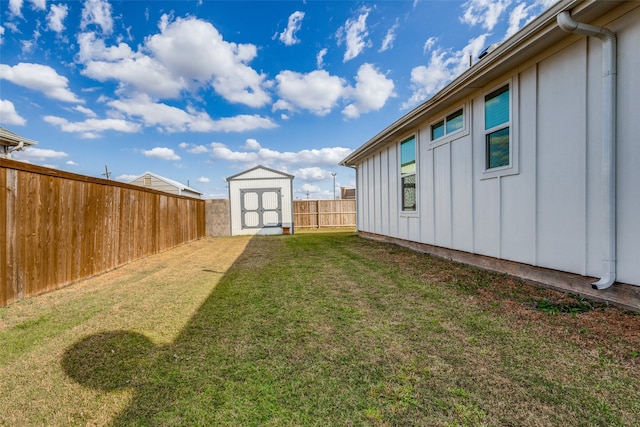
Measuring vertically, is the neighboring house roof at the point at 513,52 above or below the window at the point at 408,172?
above

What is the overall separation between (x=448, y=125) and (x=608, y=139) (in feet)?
9.12

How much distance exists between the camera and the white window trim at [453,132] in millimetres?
4590

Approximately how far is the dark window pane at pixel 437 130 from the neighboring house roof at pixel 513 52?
267 mm

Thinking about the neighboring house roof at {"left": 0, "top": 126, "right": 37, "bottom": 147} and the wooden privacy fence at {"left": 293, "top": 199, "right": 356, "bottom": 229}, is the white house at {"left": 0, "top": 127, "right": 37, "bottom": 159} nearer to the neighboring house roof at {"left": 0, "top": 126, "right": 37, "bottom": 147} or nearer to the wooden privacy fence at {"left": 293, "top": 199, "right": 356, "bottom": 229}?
the neighboring house roof at {"left": 0, "top": 126, "right": 37, "bottom": 147}

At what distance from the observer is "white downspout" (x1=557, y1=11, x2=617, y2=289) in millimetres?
2539

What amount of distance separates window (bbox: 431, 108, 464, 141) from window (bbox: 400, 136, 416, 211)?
0.80 metres

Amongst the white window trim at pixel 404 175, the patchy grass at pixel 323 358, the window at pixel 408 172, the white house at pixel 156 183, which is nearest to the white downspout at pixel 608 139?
the patchy grass at pixel 323 358

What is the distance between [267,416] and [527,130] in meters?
4.06

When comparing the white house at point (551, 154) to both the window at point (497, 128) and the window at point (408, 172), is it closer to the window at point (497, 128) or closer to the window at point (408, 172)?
the window at point (497, 128)

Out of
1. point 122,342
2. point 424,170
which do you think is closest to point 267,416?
point 122,342

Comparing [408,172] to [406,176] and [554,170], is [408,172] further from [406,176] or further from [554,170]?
[554,170]

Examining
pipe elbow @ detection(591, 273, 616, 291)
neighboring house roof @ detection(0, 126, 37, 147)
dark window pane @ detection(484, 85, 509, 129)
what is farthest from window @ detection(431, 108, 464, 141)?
neighboring house roof @ detection(0, 126, 37, 147)

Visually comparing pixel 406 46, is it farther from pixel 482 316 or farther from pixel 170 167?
pixel 170 167

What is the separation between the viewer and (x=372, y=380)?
5.59 ft
